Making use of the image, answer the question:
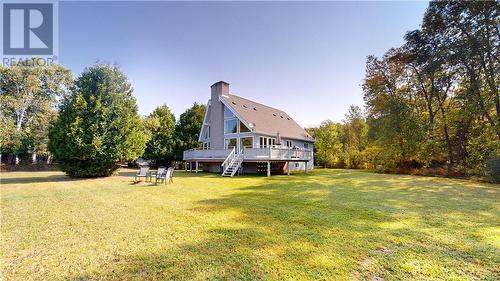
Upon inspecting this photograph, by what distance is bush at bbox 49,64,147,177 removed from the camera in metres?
13.9

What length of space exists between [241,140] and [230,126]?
6.55 ft

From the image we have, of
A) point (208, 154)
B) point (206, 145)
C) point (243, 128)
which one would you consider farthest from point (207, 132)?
point (243, 128)

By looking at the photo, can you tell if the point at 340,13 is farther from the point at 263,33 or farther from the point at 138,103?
the point at 138,103

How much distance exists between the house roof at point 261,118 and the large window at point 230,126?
1256 millimetres

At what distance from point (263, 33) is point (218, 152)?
33.3 feet

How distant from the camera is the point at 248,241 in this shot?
4.19m

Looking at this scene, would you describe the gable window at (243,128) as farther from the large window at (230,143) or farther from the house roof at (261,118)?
the large window at (230,143)

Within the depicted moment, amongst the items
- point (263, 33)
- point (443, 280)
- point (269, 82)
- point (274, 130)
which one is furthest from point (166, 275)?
point (269, 82)

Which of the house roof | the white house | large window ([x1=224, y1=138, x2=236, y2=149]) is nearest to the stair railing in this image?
the white house

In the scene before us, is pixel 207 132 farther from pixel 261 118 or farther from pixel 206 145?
pixel 261 118

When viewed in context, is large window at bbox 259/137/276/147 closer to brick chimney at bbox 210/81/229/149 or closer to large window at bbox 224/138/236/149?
large window at bbox 224/138/236/149

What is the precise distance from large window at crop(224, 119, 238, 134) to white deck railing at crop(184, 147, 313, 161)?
2.63m

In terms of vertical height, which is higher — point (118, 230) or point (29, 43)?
point (29, 43)

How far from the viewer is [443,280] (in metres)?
2.96
